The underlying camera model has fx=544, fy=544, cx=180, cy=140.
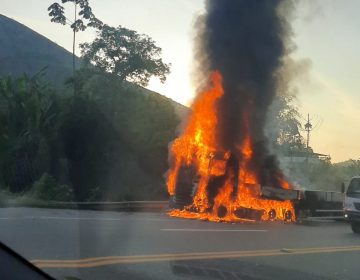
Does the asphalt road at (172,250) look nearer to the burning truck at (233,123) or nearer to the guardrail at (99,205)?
the burning truck at (233,123)

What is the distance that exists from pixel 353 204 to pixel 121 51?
2240 centimetres

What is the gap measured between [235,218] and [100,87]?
17718 mm

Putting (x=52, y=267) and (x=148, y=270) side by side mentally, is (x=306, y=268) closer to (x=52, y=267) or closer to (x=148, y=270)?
(x=148, y=270)

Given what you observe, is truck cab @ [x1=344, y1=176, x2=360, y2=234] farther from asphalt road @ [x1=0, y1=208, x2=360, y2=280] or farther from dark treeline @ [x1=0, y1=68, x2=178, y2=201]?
dark treeline @ [x1=0, y1=68, x2=178, y2=201]

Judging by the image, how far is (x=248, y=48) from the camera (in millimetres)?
21656

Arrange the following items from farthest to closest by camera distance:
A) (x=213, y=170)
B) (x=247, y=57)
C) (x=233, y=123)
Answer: (x=247, y=57) → (x=233, y=123) → (x=213, y=170)

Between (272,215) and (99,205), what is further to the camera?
(99,205)

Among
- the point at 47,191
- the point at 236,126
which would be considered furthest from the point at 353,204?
the point at 47,191

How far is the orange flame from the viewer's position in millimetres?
18234

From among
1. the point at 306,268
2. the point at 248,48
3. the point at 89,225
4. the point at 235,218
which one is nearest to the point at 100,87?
the point at 248,48

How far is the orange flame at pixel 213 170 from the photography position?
18.2 m

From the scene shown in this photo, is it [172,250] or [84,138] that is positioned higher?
[84,138]

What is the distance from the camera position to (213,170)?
19.2m

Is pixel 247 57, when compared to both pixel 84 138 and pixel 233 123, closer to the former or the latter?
pixel 233 123
